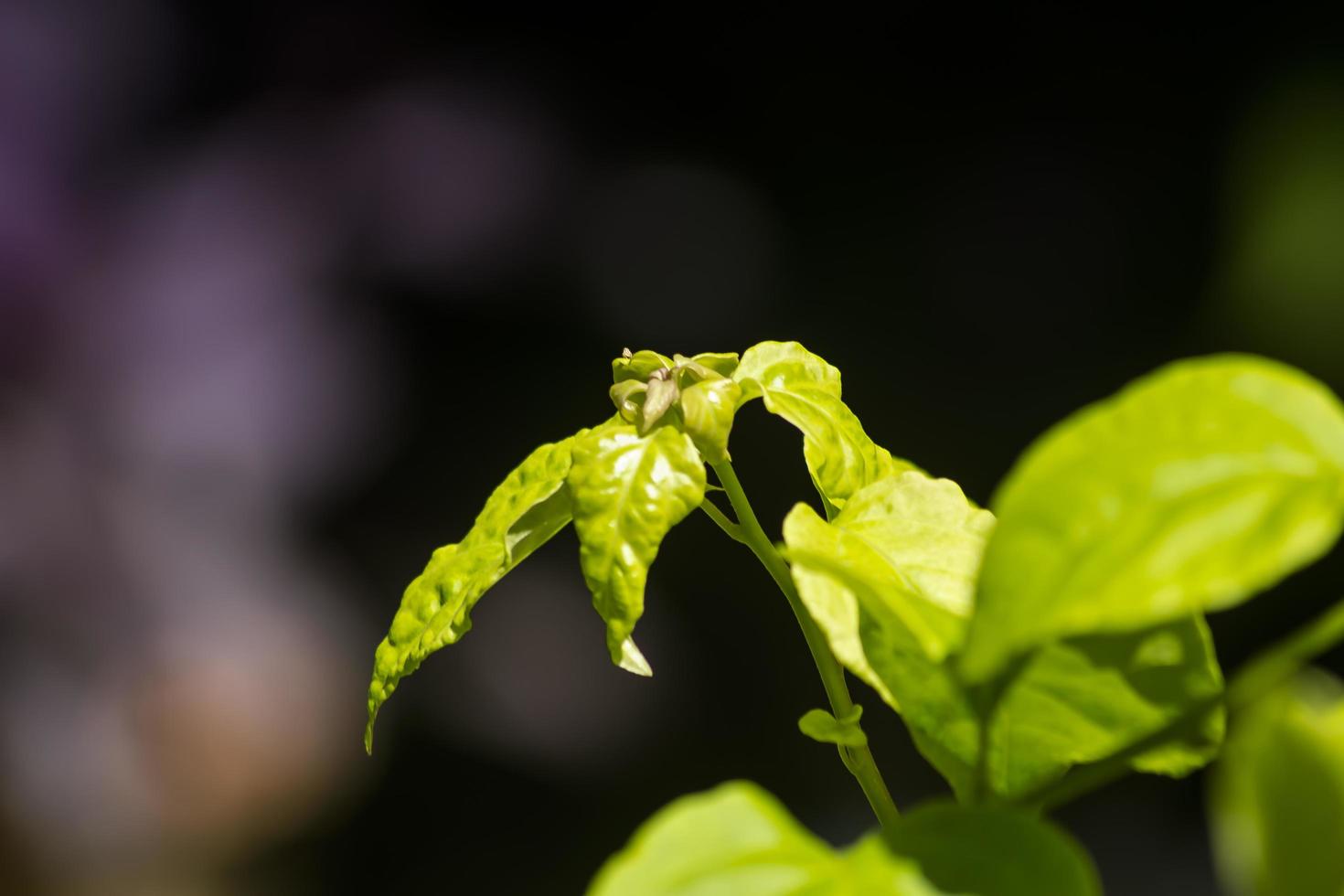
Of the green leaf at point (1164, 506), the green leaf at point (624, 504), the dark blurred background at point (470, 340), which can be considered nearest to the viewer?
the green leaf at point (1164, 506)

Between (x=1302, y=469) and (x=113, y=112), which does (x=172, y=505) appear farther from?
(x=1302, y=469)

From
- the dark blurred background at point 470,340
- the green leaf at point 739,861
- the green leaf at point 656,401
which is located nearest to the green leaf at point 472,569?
the green leaf at point 656,401

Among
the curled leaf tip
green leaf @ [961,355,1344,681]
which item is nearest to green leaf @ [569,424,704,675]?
the curled leaf tip

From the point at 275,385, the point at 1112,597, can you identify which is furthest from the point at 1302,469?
the point at 275,385

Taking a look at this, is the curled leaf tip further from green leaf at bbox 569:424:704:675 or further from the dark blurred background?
the dark blurred background

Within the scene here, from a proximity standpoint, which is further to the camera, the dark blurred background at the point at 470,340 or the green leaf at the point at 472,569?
the dark blurred background at the point at 470,340

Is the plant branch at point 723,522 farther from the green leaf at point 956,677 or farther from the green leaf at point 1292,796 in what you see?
the green leaf at point 1292,796
